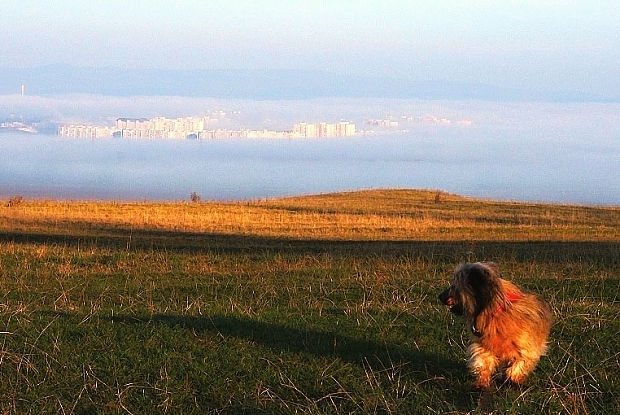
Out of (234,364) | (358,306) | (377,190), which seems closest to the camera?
(234,364)

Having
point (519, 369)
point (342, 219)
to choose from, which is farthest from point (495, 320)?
point (342, 219)

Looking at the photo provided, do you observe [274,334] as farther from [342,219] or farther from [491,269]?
[342,219]

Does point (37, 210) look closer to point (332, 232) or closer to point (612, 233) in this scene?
point (332, 232)

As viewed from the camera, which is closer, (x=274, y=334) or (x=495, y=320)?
(x=495, y=320)

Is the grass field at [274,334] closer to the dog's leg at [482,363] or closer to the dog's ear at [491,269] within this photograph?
the dog's leg at [482,363]

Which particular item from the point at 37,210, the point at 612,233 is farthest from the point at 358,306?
the point at 37,210
